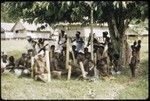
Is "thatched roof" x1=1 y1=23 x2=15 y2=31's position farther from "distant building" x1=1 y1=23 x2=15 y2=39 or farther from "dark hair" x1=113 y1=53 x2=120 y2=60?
"dark hair" x1=113 y1=53 x2=120 y2=60

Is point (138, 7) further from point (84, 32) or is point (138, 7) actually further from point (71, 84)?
point (84, 32)

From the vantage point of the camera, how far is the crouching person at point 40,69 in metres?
16.2

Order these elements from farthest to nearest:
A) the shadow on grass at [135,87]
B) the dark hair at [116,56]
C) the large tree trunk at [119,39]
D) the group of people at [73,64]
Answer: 1. the large tree trunk at [119,39]
2. the dark hair at [116,56]
3. the group of people at [73,64]
4. the shadow on grass at [135,87]

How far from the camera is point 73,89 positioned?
1488cm

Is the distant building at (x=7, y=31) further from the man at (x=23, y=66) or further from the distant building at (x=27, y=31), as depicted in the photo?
the man at (x=23, y=66)

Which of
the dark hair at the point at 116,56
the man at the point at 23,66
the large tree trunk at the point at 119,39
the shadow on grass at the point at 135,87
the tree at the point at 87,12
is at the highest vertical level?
the tree at the point at 87,12

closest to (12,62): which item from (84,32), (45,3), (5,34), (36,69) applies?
(36,69)

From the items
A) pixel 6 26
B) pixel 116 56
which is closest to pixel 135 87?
pixel 116 56

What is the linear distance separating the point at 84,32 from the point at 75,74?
35.1 m

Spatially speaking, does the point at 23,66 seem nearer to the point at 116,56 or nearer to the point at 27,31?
the point at 116,56

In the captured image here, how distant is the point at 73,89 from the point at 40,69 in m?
2.14

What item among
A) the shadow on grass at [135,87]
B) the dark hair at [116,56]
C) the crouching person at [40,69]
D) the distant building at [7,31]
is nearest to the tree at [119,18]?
the dark hair at [116,56]

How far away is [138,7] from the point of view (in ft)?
55.9

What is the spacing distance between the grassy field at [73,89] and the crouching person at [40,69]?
0.95 feet
